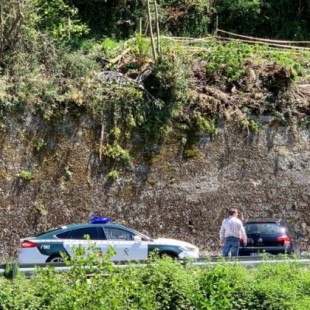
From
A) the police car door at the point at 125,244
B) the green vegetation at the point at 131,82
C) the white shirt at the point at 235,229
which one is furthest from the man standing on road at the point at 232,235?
the green vegetation at the point at 131,82

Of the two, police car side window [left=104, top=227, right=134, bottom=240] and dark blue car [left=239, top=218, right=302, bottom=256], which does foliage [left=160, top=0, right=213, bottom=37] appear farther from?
police car side window [left=104, top=227, right=134, bottom=240]

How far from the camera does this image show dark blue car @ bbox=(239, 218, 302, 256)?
20969 millimetres

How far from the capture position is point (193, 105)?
26.9m

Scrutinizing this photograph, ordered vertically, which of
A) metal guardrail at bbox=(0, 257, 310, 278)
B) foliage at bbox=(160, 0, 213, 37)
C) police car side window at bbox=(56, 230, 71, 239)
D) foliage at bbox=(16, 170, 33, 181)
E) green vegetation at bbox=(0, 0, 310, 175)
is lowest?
metal guardrail at bbox=(0, 257, 310, 278)

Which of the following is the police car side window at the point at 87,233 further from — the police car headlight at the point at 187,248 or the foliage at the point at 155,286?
the foliage at the point at 155,286

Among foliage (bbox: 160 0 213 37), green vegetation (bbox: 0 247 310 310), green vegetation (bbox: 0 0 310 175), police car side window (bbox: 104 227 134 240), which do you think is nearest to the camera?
green vegetation (bbox: 0 247 310 310)

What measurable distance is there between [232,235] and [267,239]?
46.5 inches

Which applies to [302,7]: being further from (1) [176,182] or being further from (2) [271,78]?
(1) [176,182]

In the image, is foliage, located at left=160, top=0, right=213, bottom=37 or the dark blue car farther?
foliage, located at left=160, top=0, right=213, bottom=37

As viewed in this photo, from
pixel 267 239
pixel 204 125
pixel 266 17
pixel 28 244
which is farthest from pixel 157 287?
pixel 266 17

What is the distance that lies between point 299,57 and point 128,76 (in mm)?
6843

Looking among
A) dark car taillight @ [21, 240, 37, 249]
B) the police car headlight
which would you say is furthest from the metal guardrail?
dark car taillight @ [21, 240, 37, 249]

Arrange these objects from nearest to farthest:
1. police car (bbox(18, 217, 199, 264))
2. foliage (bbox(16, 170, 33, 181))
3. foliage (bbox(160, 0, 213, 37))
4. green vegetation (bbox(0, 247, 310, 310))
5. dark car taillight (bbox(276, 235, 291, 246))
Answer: green vegetation (bbox(0, 247, 310, 310)) → police car (bbox(18, 217, 199, 264)) → dark car taillight (bbox(276, 235, 291, 246)) → foliage (bbox(16, 170, 33, 181)) → foliage (bbox(160, 0, 213, 37))

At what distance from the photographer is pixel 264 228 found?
21.5m
